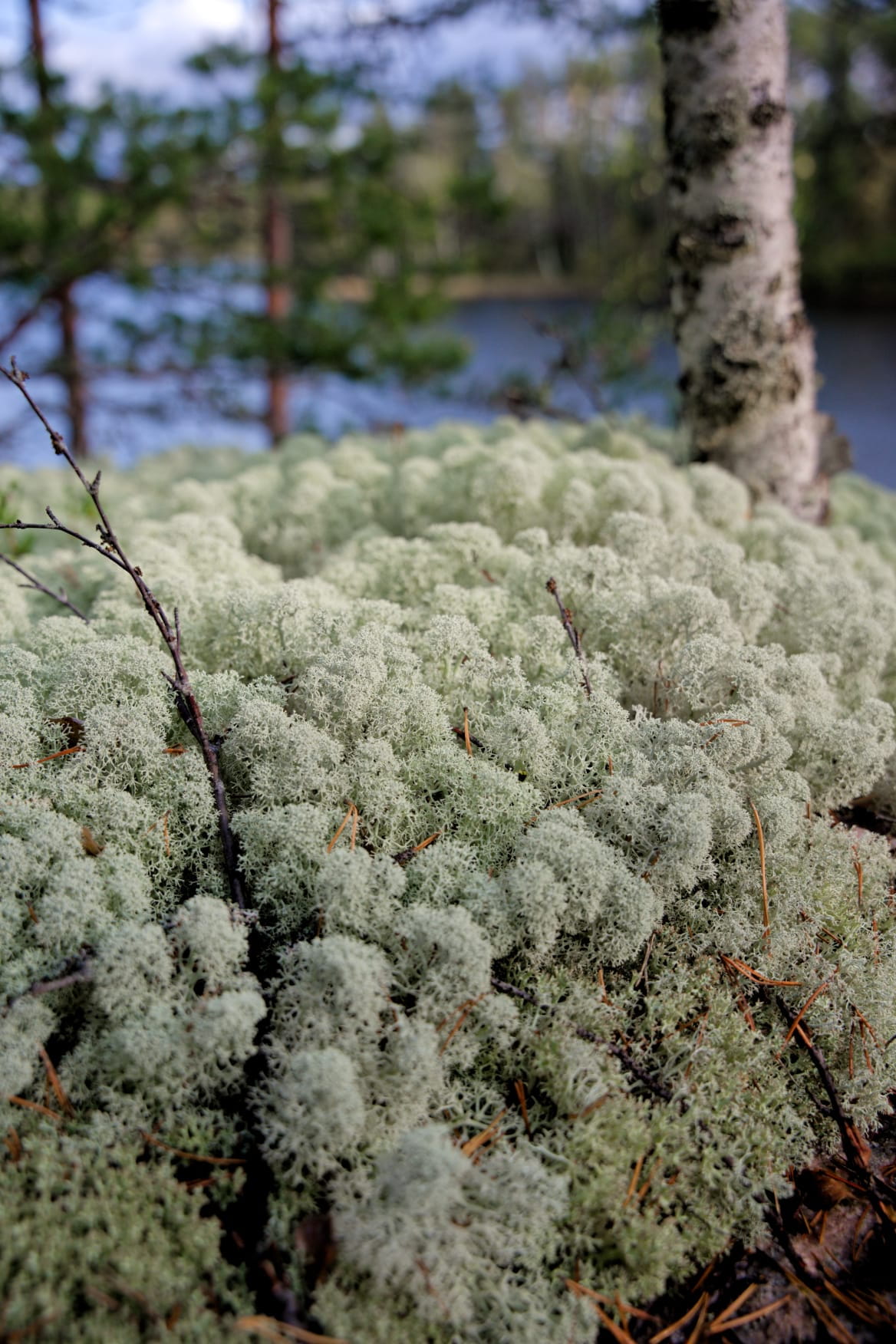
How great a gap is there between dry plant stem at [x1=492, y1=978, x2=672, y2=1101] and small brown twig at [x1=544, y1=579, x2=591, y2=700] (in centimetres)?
66

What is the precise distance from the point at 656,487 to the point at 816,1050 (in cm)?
162

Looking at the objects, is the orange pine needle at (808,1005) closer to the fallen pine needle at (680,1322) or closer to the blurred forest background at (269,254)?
the fallen pine needle at (680,1322)

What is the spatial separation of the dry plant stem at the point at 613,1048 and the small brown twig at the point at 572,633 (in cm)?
66

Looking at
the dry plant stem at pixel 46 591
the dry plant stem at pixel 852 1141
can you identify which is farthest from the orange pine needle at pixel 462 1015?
the dry plant stem at pixel 46 591

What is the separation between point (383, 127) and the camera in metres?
6.62

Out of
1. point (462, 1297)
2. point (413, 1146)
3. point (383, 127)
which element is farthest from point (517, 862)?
point (383, 127)

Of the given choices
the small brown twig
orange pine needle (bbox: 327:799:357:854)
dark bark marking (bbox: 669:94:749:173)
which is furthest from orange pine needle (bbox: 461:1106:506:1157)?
dark bark marking (bbox: 669:94:749:173)

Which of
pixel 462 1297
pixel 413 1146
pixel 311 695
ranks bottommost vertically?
pixel 462 1297

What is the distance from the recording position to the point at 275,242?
767 centimetres

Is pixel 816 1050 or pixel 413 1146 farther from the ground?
pixel 413 1146

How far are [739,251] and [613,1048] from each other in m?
2.78

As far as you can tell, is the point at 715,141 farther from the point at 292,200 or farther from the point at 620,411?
the point at 292,200

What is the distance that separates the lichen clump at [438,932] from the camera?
1214mm

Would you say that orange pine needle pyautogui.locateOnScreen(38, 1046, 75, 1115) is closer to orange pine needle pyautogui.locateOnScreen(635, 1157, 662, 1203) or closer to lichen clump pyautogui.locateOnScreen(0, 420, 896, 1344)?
lichen clump pyautogui.locateOnScreen(0, 420, 896, 1344)
